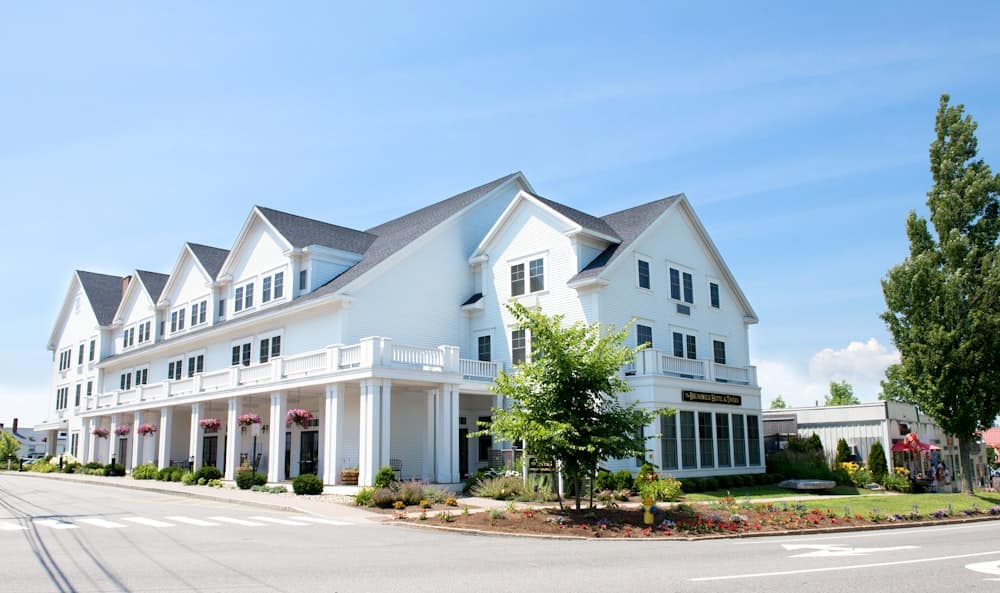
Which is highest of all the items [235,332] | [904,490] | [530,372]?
[235,332]

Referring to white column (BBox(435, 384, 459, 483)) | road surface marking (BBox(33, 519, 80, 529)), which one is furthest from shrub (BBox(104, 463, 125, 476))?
road surface marking (BBox(33, 519, 80, 529))

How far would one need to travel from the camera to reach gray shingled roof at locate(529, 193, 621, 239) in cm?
3362

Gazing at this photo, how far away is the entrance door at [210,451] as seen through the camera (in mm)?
42594

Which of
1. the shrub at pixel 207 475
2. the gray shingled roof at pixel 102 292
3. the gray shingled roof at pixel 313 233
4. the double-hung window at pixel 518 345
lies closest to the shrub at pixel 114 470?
the shrub at pixel 207 475

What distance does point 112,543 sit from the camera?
1522 cm

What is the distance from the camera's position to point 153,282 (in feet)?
171

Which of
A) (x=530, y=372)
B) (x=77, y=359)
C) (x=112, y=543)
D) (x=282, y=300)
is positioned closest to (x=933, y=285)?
(x=530, y=372)

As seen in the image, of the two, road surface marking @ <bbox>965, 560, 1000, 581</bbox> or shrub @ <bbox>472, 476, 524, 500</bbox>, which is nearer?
road surface marking @ <bbox>965, 560, 1000, 581</bbox>

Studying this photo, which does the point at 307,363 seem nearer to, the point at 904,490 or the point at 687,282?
the point at 687,282

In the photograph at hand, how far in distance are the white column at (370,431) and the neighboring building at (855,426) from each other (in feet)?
75.4

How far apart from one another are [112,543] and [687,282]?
27166 millimetres

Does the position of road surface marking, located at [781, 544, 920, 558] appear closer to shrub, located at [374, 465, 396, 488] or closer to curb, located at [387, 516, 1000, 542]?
curb, located at [387, 516, 1000, 542]

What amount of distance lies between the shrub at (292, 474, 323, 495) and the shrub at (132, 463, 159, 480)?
568 inches

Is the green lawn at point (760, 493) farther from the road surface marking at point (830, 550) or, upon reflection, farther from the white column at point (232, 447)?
the white column at point (232, 447)
